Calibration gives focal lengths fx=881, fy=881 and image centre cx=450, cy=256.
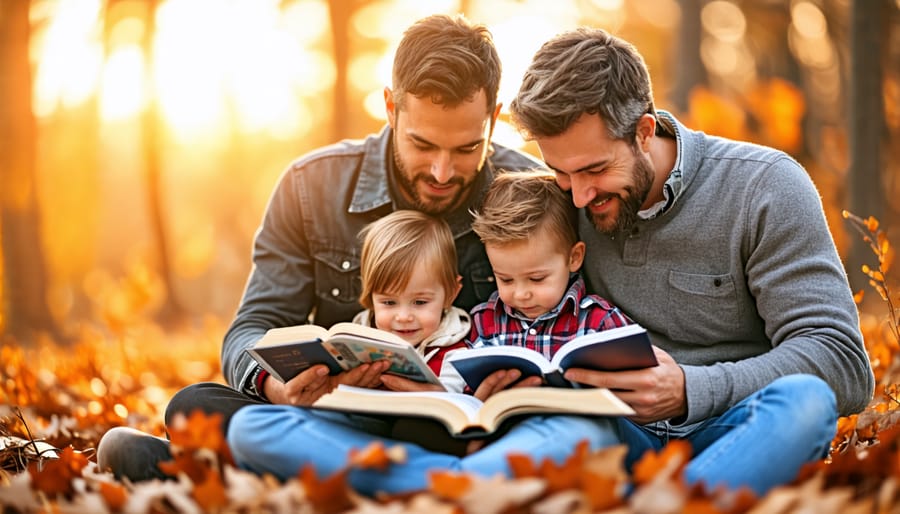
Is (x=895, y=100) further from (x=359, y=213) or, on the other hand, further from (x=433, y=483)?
(x=433, y=483)

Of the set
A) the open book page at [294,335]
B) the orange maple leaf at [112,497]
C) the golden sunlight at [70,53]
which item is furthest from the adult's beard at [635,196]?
the golden sunlight at [70,53]

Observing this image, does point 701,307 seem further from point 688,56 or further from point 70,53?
point 70,53

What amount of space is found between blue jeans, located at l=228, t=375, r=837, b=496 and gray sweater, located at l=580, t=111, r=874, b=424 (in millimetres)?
218

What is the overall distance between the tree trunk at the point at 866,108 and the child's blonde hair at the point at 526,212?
3.74 meters

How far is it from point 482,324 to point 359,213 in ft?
2.47

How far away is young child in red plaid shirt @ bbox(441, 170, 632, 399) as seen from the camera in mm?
2971

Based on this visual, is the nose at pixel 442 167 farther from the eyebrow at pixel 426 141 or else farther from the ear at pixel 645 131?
the ear at pixel 645 131

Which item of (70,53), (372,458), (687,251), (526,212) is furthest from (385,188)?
(70,53)

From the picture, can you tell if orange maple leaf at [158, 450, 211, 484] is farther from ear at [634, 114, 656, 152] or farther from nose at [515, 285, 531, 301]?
ear at [634, 114, 656, 152]

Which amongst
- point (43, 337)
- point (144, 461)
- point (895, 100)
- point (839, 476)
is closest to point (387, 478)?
point (144, 461)

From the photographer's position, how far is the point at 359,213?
356 centimetres

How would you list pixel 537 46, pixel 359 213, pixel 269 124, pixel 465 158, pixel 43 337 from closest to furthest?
1. pixel 537 46
2. pixel 465 158
3. pixel 359 213
4. pixel 43 337
5. pixel 269 124

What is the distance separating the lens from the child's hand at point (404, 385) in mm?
2652

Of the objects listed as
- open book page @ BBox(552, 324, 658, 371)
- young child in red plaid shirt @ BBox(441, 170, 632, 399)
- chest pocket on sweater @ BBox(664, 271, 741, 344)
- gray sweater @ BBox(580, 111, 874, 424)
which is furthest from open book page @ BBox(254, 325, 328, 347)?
chest pocket on sweater @ BBox(664, 271, 741, 344)
